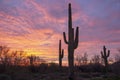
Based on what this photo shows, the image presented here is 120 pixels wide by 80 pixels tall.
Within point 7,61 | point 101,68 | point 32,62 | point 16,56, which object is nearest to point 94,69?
point 101,68

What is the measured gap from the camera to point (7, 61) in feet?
86.9

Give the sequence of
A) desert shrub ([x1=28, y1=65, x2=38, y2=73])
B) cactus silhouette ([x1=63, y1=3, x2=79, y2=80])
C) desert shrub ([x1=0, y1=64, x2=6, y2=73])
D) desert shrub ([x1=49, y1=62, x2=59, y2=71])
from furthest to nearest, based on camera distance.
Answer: desert shrub ([x1=49, y1=62, x2=59, y2=71]) < desert shrub ([x1=28, y1=65, x2=38, y2=73]) < desert shrub ([x1=0, y1=64, x2=6, y2=73]) < cactus silhouette ([x1=63, y1=3, x2=79, y2=80])

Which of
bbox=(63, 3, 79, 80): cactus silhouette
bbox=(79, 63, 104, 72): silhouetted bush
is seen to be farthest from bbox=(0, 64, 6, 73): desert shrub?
bbox=(79, 63, 104, 72): silhouetted bush

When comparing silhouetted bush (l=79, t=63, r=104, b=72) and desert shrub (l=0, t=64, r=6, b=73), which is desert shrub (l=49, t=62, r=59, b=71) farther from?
desert shrub (l=0, t=64, r=6, b=73)

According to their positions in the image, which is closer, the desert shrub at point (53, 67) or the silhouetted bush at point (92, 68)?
the desert shrub at point (53, 67)

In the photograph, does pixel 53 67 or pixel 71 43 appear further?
pixel 53 67

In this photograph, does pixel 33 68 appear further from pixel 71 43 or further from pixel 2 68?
pixel 71 43

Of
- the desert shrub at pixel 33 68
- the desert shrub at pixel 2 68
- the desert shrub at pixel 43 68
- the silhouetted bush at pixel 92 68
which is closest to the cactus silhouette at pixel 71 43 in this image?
the desert shrub at pixel 2 68

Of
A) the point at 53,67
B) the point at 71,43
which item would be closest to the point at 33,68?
the point at 53,67

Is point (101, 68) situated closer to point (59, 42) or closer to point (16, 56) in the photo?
point (59, 42)

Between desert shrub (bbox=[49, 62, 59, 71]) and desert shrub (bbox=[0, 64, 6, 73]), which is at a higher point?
desert shrub (bbox=[49, 62, 59, 71])

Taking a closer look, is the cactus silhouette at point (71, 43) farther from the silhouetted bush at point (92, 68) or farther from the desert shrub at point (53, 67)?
the silhouetted bush at point (92, 68)

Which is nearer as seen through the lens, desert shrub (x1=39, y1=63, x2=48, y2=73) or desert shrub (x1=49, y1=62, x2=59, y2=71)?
desert shrub (x1=39, y1=63, x2=48, y2=73)

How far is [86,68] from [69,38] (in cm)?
1359
